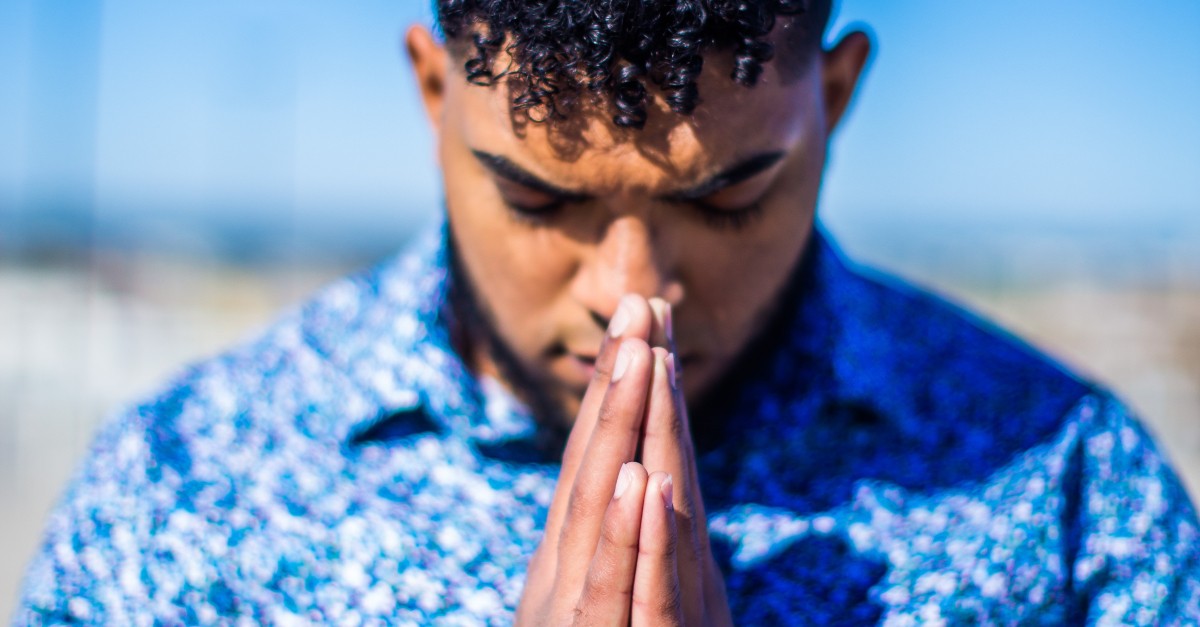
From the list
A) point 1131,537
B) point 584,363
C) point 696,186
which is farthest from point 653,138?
point 1131,537

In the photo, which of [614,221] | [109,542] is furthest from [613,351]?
[109,542]

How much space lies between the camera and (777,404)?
1859mm

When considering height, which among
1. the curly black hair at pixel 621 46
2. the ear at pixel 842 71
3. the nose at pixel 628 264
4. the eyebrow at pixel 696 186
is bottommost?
the nose at pixel 628 264

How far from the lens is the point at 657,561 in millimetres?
1135

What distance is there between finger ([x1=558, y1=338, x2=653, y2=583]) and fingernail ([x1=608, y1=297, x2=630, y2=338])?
57mm

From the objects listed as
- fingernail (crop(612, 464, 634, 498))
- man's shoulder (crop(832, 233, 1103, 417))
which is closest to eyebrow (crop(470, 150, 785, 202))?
fingernail (crop(612, 464, 634, 498))

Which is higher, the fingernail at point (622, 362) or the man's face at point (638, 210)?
the man's face at point (638, 210)

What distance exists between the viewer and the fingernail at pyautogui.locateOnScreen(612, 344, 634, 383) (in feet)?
4.09

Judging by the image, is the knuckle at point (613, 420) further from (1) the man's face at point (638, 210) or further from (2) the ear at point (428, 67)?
(2) the ear at point (428, 67)

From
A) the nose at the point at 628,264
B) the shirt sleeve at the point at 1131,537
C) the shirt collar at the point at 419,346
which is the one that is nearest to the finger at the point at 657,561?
the nose at the point at 628,264

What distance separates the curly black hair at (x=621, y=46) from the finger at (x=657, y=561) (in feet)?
1.61

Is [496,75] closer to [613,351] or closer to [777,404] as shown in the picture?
[613,351]

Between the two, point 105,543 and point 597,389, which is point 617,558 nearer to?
point 597,389

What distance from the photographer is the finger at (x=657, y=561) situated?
3.72ft
